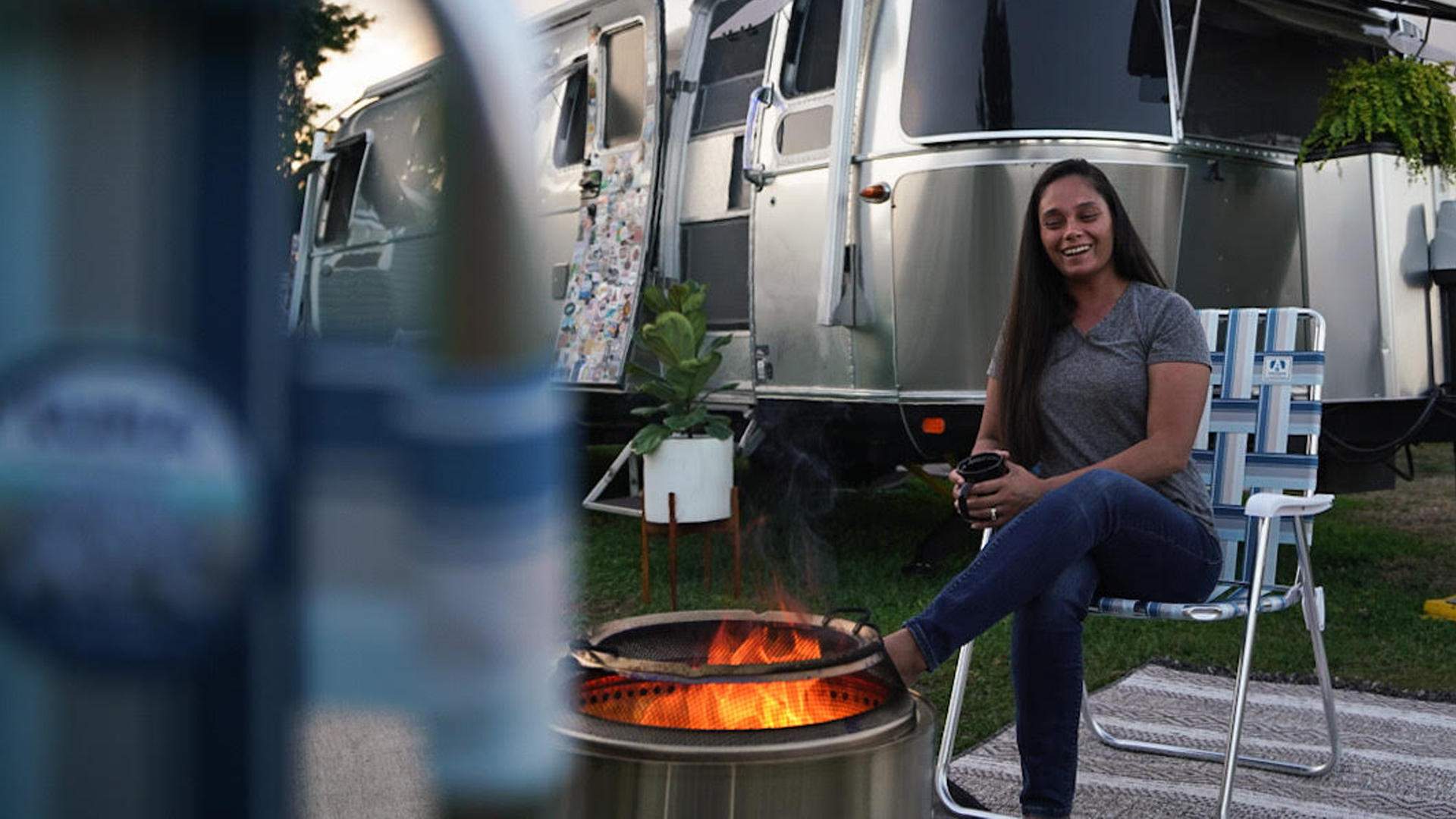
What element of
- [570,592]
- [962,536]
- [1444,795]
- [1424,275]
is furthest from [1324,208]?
[570,592]

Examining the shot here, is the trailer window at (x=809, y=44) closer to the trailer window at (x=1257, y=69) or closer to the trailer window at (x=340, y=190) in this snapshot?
the trailer window at (x=1257, y=69)

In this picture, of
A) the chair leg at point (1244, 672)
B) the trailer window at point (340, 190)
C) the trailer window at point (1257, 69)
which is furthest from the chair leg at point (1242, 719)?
the trailer window at point (1257, 69)

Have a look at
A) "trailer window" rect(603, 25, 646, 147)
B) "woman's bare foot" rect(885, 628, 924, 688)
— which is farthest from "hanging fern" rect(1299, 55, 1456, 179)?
"woman's bare foot" rect(885, 628, 924, 688)

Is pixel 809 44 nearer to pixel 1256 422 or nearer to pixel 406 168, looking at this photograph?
pixel 1256 422

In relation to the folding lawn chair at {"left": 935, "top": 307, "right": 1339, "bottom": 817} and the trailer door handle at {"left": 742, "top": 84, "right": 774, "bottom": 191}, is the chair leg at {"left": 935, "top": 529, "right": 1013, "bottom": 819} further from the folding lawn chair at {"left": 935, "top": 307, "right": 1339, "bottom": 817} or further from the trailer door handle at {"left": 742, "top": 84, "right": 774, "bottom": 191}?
the trailer door handle at {"left": 742, "top": 84, "right": 774, "bottom": 191}

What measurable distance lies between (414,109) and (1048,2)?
A: 14.1 ft

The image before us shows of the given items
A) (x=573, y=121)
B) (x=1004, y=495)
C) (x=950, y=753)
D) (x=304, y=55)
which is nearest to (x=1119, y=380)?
(x=1004, y=495)

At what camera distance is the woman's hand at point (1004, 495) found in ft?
8.07

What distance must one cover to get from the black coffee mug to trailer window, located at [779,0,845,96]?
9.19 ft

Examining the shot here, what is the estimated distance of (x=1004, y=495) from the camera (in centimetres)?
246

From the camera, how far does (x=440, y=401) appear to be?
1.42 feet

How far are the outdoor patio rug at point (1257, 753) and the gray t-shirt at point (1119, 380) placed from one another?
0.56 m

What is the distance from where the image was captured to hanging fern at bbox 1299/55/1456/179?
4.58 metres

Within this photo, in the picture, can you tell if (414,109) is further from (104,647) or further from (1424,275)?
(1424,275)
